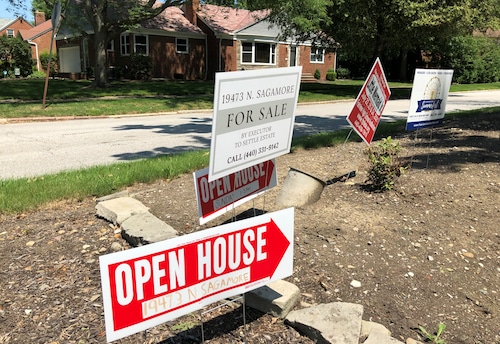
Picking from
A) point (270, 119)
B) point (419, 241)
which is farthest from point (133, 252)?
point (419, 241)

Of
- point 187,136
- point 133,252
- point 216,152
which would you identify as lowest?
point 187,136

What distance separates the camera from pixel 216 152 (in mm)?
2553

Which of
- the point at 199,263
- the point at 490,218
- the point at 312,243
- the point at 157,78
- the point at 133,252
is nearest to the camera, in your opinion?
the point at 133,252

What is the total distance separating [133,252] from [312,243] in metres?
2.12

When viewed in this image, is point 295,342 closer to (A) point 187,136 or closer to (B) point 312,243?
(B) point 312,243

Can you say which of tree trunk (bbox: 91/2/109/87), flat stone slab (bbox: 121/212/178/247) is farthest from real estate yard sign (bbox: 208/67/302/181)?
tree trunk (bbox: 91/2/109/87)

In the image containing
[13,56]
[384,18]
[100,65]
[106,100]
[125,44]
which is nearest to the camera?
[106,100]

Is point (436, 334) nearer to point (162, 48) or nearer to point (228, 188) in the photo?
point (228, 188)

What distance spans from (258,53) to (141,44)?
356 inches

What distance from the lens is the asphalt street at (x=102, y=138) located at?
7.46m

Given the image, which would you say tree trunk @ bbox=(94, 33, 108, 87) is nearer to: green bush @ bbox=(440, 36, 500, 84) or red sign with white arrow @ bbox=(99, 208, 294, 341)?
red sign with white arrow @ bbox=(99, 208, 294, 341)

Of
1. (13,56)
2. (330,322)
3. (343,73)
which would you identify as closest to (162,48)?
(13,56)

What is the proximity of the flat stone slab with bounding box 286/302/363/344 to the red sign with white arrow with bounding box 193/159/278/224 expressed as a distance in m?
0.88

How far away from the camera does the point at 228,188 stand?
3195 millimetres
